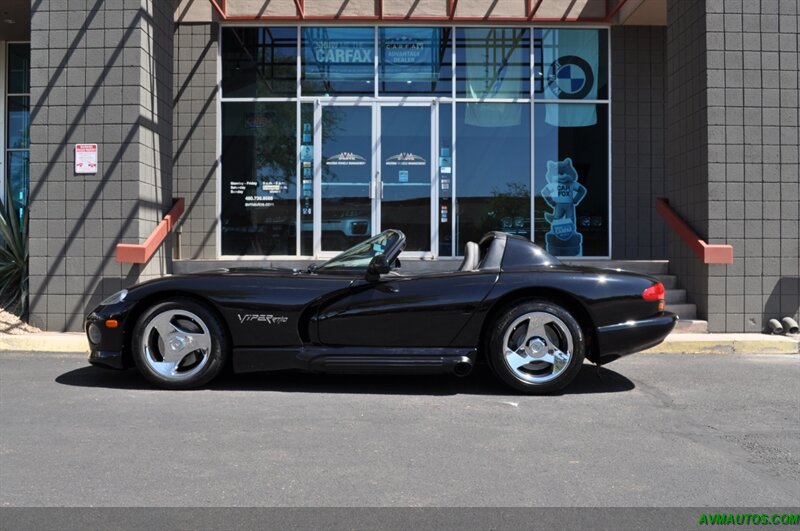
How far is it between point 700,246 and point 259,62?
7.40 m

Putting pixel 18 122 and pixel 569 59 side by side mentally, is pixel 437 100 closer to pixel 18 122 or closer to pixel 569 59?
pixel 569 59

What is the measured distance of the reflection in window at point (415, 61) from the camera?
11133mm

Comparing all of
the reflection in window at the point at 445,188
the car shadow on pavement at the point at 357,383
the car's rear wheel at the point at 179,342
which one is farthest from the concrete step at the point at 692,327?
the car's rear wheel at the point at 179,342

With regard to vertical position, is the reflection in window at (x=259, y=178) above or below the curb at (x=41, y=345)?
above

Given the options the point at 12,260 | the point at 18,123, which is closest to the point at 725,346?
the point at 12,260

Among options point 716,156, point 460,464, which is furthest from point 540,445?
point 716,156

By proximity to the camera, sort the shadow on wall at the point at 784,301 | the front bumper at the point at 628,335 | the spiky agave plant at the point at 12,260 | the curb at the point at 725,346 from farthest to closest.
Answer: the spiky agave plant at the point at 12,260, the shadow on wall at the point at 784,301, the curb at the point at 725,346, the front bumper at the point at 628,335

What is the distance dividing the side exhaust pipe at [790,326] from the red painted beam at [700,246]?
0.95 m

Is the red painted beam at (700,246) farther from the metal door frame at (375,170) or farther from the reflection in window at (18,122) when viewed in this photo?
the reflection in window at (18,122)

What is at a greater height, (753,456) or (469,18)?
(469,18)

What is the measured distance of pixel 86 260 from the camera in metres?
8.21

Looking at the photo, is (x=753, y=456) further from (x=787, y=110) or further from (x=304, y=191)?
(x=304, y=191)

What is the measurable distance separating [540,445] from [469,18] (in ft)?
28.4

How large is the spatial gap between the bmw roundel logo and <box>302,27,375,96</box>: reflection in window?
3078mm
